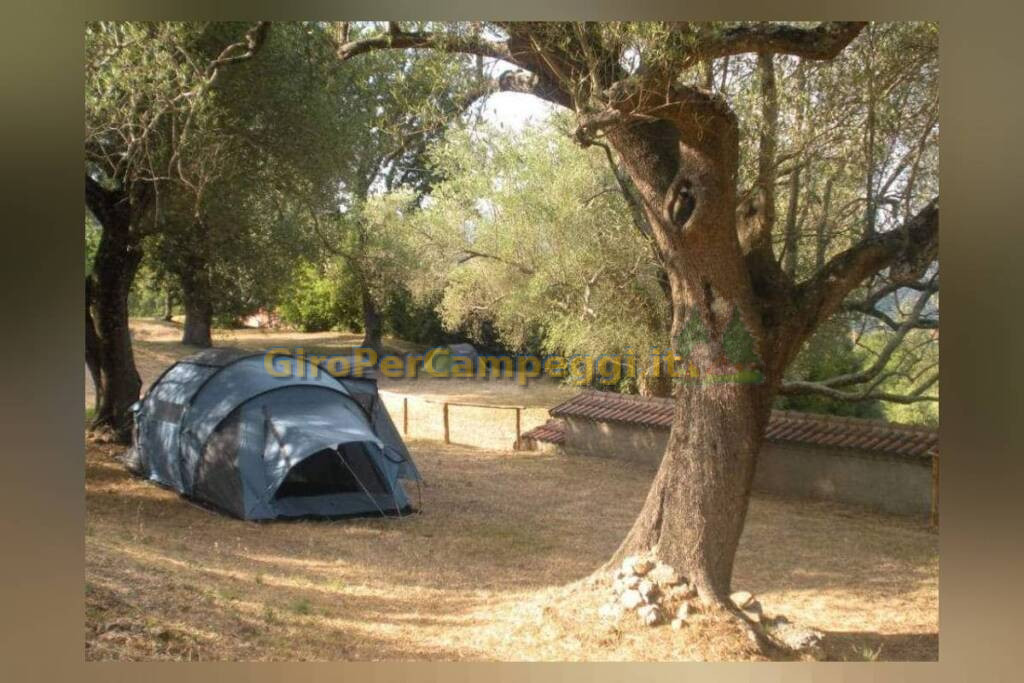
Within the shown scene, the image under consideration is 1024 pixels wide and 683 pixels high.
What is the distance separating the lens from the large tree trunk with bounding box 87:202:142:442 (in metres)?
4.83

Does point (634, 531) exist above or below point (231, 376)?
below

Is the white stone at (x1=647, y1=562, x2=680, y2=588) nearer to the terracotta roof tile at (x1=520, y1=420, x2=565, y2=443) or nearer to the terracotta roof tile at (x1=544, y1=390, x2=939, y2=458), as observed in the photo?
the terracotta roof tile at (x1=544, y1=390, x2=939, y2=458)

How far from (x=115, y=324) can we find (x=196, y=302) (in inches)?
25.7

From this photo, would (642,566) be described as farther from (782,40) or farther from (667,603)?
(782,40)

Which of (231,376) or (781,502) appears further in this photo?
(231,376)

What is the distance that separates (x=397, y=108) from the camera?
4488 millimetres

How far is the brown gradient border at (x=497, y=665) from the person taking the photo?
4047 millimetres

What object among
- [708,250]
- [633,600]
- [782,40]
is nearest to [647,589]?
[633,600]

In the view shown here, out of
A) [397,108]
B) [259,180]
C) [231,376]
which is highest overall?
[397,108]

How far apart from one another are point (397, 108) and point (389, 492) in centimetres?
204
